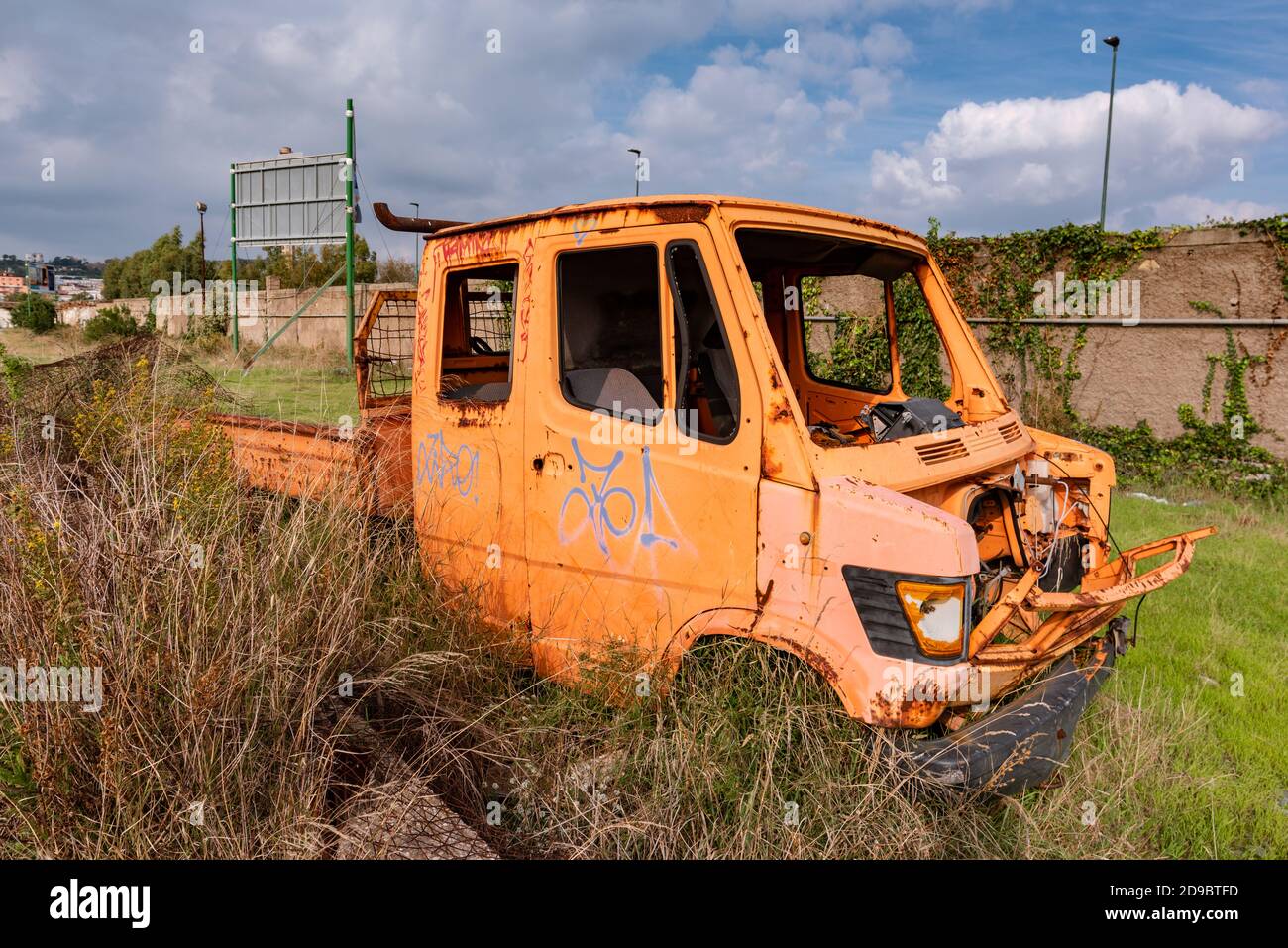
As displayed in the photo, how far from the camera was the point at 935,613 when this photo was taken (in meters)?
2.59

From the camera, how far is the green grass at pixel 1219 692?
308cm

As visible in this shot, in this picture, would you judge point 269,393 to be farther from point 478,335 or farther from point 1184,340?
point 1184,340

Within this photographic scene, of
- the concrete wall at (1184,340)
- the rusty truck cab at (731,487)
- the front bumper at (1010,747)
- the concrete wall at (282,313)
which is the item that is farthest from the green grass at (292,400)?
the concrete wall at (282,313)

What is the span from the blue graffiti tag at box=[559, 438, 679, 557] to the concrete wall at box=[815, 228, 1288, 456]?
8.30 m

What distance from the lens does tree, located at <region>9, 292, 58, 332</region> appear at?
1785 centimetres

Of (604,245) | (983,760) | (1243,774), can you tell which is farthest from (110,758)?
(1243,774)

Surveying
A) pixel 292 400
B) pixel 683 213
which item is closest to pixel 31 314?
pixel 292 400

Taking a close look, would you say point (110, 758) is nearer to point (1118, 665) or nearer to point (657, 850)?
point (657, 850)

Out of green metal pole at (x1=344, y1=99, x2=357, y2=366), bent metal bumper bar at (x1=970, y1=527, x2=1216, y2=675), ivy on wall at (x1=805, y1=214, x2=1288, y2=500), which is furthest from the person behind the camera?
green metal pole at (x1=344, y1=99, x2=357, y2=366)

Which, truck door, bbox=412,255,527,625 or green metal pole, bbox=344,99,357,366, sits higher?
green metal pole, bbox=344,99,357,366

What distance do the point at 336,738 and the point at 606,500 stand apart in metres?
1.20

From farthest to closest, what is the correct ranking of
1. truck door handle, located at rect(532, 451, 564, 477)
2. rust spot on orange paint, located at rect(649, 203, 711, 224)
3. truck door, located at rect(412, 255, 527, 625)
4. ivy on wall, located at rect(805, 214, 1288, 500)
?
ivy on wall, located at rect(805, 214, 1288, 500), truck door, located at rect(412, 255, 527, 625), truck door handle, located at rect(532, 451, 564, 477), rust spot on orange paint, located at rect(649, 203, 711, 224)

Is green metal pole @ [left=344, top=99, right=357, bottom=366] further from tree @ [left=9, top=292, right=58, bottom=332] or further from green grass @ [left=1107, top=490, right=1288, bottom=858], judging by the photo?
green grass @ [left=1107, top=490, right=1288, bottom=858]

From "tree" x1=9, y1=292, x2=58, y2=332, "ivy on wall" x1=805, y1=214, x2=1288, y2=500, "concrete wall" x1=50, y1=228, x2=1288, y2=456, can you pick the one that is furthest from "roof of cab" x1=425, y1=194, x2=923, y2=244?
"tree" x1=9, y1=292, x2=58, y2=332
